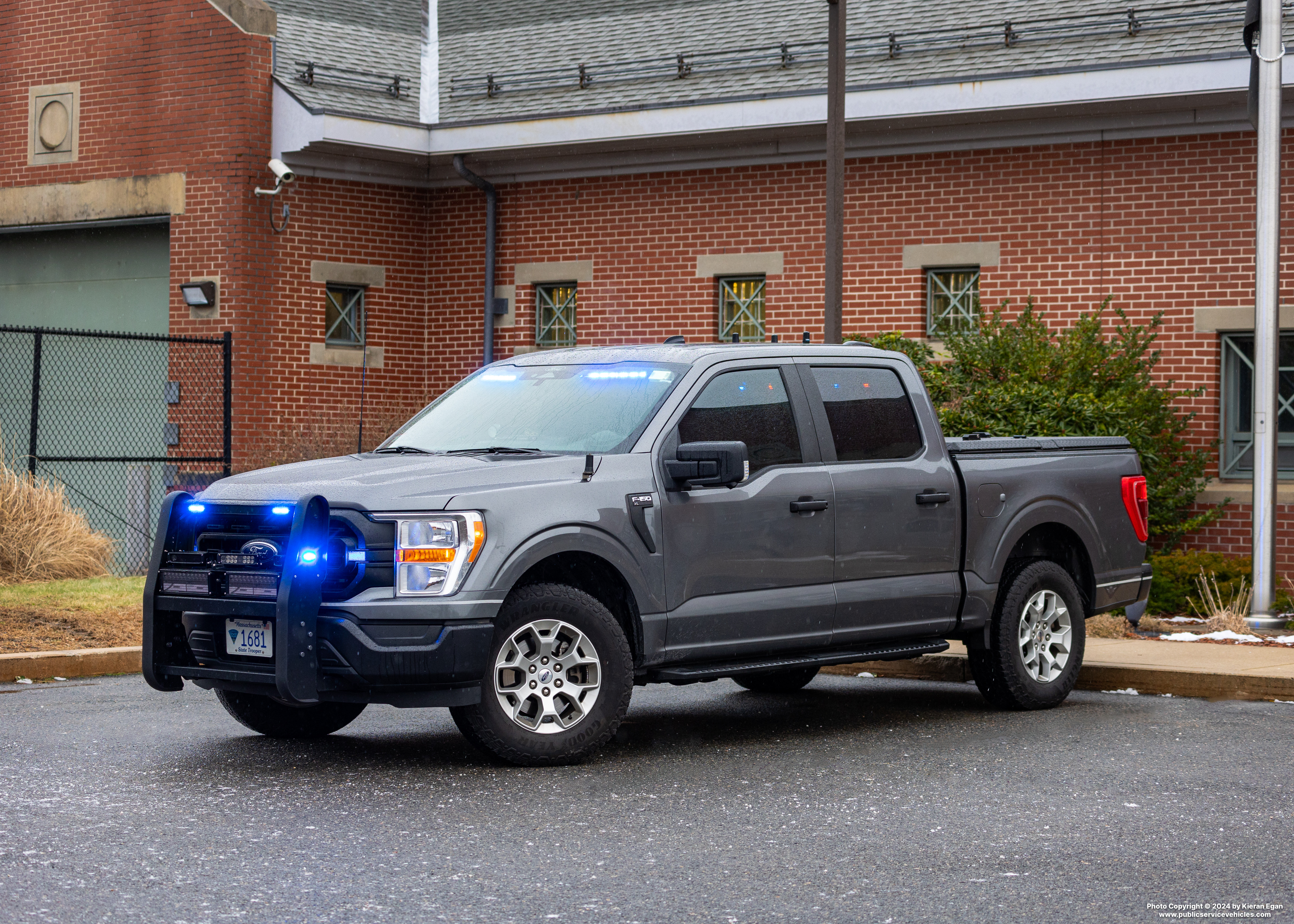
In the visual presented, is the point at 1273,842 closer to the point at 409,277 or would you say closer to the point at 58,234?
the point at 409,277

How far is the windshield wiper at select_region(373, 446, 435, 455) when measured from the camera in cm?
848

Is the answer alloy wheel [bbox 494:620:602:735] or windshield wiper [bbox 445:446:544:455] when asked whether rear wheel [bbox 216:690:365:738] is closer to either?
alloy wheel [bbox 494:620:602:735]

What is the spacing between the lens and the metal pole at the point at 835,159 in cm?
1362

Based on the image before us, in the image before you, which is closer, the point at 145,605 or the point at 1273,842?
the point at 1273,842

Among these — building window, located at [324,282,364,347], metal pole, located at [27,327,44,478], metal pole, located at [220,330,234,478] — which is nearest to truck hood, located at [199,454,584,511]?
metal pole, located at [27,327,44,478]

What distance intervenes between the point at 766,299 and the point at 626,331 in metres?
1.77

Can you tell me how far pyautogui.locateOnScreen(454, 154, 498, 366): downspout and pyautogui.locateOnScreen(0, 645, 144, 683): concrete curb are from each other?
31.0ft

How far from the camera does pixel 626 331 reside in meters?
19.7

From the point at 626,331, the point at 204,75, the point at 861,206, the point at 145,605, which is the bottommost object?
the point at 145,605

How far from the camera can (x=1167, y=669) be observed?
10.7 m

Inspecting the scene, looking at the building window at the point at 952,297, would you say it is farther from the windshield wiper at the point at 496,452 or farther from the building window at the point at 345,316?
the windshield wiper at the point at 496,452

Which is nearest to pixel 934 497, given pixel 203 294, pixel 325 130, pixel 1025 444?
pixel 1025 444

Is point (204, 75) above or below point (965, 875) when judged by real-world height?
above

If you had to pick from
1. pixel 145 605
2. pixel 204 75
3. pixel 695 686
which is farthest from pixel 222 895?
pixel 204 75
